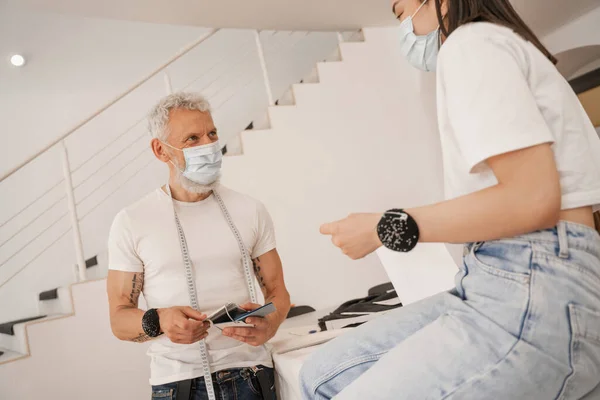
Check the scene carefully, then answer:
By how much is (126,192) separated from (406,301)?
13.6 ft

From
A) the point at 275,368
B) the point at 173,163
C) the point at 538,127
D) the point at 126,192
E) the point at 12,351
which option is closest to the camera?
the point at 538,127

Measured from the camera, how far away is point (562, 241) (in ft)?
2.36

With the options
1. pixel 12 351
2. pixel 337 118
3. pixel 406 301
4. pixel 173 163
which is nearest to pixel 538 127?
pixel 406 301

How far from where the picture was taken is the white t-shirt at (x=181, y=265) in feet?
5.30

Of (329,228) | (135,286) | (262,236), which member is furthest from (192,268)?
(329,228)

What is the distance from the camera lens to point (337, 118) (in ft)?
14.8

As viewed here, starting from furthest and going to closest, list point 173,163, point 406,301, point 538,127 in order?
1. point 173,163
2. point 406,301
3. point 538,127

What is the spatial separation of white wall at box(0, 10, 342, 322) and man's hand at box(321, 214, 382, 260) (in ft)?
12.1

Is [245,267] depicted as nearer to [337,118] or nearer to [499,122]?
[499,122]

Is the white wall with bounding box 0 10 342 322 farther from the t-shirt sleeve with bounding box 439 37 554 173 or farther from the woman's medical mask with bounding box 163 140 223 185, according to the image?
the t-shirt sleeve with bounding box 439 37 554 173

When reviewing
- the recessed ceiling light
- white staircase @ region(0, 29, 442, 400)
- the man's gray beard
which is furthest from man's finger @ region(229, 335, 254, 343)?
the recessed ceiling light

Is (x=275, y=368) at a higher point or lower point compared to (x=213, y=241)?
lower

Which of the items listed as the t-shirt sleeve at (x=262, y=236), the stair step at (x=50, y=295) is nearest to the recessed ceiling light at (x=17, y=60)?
the stair step at (x=50, y=295)

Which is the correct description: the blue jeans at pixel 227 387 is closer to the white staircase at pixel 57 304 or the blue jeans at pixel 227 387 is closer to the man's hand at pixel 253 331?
the man's hand at pixel 253 331
